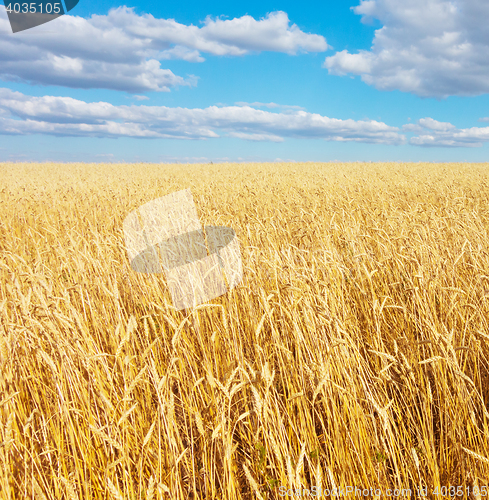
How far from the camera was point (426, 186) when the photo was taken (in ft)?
25.9

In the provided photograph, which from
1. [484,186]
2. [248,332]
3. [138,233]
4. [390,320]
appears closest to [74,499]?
[248,332]

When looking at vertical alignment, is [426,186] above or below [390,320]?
above

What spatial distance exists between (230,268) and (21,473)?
162 cm

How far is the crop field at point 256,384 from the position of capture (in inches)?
48.6

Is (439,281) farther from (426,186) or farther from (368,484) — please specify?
(426,186)

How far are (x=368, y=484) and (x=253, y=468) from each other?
1.49 ft

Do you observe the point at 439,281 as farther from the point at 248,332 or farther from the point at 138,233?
the point at 138,233

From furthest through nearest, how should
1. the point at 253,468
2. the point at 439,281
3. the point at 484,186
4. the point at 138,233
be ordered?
1. the point at 484,186
2. the point at 138,233
3. the point at 439,281
4. the point at 253,468

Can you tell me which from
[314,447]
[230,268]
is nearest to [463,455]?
[314,447]

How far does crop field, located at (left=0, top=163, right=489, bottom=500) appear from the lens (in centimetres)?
123

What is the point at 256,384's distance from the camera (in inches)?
58.1

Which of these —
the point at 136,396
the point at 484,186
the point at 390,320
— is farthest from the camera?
the point at 484,186

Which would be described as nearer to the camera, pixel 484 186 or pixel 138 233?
pixel 138 233

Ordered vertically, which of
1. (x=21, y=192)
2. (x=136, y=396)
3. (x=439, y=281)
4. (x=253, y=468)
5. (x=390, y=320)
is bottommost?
(x=253, y=468)
